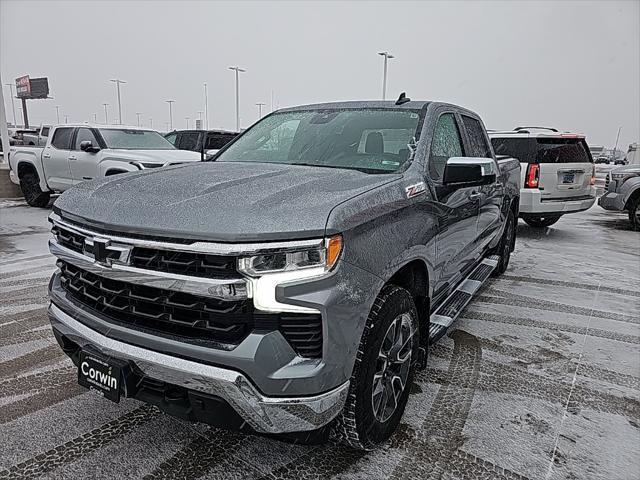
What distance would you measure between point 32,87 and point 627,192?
64687mm

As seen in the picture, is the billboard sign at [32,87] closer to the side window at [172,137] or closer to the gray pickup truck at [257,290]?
the side window at [172,137]

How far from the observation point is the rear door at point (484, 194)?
13.2ft

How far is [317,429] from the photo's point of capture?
1979 millimetres

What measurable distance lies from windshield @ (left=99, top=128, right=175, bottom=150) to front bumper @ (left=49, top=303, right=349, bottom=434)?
8.44 meters

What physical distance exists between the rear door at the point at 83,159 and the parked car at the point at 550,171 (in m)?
7.63

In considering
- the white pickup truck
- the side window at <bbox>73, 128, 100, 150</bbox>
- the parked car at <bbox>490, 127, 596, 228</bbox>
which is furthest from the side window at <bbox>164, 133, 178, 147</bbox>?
the parked car at <bbox>490, 127, 596, 228</bbox>

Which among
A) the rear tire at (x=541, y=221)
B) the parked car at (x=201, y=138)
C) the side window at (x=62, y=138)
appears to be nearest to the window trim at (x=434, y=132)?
the rear tire at (x=541, y=221)

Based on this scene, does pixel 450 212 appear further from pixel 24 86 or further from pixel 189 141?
pixel 24 86

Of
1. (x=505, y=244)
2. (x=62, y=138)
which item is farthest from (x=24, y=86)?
(x=505, y=244)

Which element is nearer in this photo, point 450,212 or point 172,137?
point 450,212

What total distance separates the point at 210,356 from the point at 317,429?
554 millimetres

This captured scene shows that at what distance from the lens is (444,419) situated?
274cm

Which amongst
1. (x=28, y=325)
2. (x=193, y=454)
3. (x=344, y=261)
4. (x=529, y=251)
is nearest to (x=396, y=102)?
(x=344, y=261)

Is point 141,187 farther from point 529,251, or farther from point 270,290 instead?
point 529,251
